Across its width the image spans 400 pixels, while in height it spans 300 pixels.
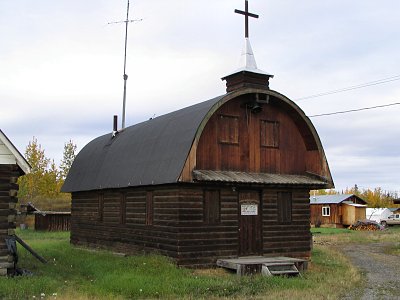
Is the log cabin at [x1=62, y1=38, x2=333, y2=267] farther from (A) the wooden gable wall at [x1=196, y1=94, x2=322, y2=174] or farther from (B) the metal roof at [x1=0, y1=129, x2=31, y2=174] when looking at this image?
(B) the metal roof at [x1=0, y1=129, x2=31, y2=174]

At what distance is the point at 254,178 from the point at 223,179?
166 centimetres

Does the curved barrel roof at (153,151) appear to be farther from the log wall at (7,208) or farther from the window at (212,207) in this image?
the log wall at (7,208)

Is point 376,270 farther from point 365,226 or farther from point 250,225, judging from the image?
point 365,226

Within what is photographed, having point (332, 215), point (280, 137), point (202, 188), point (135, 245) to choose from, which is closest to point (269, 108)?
point (280, 137)

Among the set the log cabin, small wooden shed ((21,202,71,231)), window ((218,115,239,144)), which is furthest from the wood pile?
window ((218,115,239,144))

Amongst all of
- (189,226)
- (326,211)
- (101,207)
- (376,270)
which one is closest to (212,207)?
(189,226)

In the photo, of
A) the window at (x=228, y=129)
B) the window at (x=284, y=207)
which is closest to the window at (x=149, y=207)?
the window at (x=228, y=129)

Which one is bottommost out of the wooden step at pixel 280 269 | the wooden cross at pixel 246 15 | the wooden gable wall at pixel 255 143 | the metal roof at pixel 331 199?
the wooden step at pixel 280 269

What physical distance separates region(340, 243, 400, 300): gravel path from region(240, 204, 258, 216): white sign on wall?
438 centimetres

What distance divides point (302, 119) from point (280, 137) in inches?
42.6

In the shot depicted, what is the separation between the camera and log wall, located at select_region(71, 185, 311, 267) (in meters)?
16.6

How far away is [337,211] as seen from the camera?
176 ft

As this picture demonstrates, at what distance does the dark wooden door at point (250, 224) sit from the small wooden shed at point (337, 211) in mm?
36439

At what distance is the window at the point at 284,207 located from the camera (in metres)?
19.2
